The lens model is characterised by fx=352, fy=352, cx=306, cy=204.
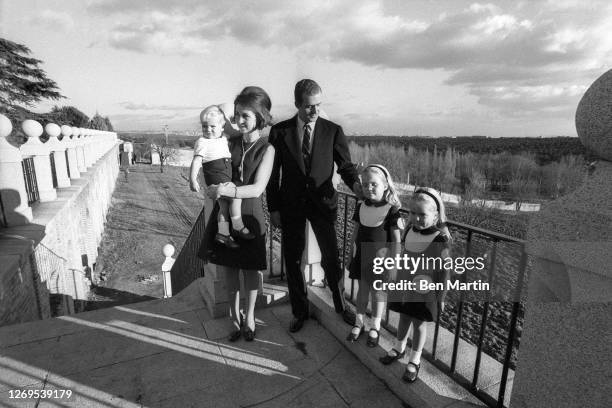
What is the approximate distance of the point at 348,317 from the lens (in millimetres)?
2945

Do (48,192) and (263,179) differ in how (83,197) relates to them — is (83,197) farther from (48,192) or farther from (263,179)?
(263,179)

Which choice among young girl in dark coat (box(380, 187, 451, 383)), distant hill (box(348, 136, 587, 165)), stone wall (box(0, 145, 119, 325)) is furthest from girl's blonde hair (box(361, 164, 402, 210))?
distant hill (box(348, 136, 587, 165))

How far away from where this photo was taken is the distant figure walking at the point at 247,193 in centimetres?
256

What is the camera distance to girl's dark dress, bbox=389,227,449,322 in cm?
212

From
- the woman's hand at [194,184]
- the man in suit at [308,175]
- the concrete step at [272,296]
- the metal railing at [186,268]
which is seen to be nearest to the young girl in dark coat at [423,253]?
the man in suit at [308,175]

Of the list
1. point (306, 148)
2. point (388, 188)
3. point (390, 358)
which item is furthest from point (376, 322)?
point (306, 148)

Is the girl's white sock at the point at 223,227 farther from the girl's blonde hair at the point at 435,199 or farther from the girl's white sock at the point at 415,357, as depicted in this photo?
the girl's white sock at the point at 415,357

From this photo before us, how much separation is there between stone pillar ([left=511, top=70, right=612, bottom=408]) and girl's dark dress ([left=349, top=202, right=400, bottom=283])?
0.92 metres

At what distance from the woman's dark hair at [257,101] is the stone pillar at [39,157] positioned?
6.33m

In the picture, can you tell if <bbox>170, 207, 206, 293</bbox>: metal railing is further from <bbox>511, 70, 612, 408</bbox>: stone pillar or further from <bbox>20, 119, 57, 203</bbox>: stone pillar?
<bbox>511, 70, 612, 408</bbox>: stone pillar

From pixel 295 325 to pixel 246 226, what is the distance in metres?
1.03

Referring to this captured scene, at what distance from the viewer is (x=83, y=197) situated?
11.6 m

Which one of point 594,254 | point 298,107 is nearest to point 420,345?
point 594,254

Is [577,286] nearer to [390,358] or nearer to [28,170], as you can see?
[390,358]
